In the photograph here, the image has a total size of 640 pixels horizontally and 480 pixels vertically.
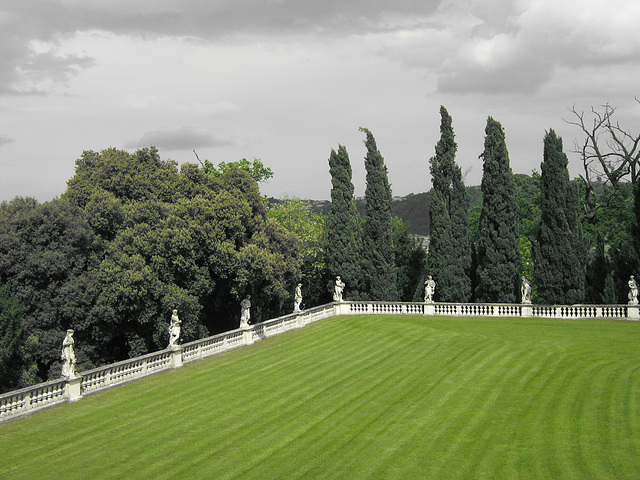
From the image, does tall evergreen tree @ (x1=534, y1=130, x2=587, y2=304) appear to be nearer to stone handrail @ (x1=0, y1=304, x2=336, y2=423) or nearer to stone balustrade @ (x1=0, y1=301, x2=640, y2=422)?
stone balustrade @ (x1=0, y1=301, x2=640, y2=422)

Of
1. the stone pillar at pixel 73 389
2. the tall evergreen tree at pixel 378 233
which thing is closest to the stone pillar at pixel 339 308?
the tall evergreen tree at pixel 378 233

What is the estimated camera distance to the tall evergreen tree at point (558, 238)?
4259 centimetres

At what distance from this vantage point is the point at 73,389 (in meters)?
24.0

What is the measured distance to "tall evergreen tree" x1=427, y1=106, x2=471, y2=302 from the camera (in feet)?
157

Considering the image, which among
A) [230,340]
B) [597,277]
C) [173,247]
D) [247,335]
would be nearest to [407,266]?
[597,277]

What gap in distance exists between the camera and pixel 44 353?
36.6 m

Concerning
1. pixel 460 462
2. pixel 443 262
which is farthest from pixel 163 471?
pixel 443 262

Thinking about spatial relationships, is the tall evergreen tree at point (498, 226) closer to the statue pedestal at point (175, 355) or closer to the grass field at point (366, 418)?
the grass field at point (366, 418)

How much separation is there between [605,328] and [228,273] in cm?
2344

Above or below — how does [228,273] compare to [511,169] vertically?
below

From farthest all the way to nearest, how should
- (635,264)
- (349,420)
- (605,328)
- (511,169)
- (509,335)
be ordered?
1. (511,169)
2. (635,264)
3. (605,328)
4. (509,335)
5. (349,420)

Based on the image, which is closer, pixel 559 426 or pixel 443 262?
pixel 559 426

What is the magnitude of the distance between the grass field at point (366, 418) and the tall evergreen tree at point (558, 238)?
1142cm

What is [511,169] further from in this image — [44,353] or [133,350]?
[44,353]
